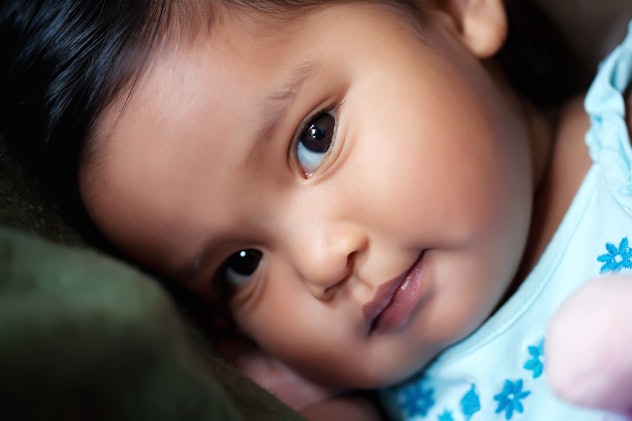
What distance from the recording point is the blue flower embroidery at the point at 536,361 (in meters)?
1.01

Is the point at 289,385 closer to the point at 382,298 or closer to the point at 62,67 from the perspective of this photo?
the point at 382,298

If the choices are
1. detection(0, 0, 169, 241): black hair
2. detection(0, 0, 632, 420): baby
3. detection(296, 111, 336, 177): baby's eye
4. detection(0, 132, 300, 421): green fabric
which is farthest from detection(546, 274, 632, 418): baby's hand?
detection(0, 0, 169, 241): black hair

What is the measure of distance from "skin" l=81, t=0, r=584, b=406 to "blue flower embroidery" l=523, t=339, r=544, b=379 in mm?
79

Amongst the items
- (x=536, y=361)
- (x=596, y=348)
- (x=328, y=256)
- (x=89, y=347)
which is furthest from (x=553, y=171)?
(x=89, y=347)

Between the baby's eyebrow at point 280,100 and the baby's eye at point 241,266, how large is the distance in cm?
18

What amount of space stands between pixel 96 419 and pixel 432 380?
2.44 feet

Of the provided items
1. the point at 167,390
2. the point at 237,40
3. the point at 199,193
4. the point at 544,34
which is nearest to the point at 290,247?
the point at 199,193

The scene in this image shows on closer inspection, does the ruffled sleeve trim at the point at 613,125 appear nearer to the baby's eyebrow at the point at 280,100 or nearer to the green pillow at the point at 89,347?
the baby's eyebrow at the point at 280,100

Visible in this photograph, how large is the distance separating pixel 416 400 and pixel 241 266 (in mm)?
335

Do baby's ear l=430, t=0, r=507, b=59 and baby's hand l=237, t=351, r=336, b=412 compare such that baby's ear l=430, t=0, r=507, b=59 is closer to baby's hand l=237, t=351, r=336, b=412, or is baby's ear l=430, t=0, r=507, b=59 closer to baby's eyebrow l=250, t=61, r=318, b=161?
baby's eyebrow l=250, t=61, r=318, b=161

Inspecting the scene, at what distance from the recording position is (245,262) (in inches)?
43.3

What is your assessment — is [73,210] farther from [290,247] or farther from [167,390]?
[167,390]

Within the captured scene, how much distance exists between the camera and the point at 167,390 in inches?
19.1

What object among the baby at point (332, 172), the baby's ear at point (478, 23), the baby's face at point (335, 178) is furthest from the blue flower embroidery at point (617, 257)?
the baby's ear at point (478, 23)
